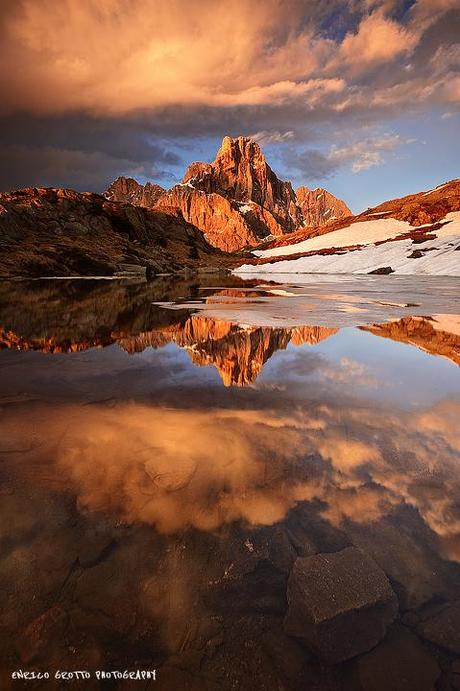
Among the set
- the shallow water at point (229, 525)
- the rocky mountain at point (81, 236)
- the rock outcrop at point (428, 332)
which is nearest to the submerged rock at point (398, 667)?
the shallow water at point (229, 525)

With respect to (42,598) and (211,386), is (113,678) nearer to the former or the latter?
(42,598)

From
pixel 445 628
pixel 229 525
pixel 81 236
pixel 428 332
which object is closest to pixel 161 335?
pixel 428 332

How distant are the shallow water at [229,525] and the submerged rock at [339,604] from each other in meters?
0.01

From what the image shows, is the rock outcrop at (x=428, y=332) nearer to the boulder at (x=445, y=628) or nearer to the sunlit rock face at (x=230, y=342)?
the sunlit rock face at (x=230, y=342)

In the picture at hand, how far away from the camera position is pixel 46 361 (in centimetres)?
784

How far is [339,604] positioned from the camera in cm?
233

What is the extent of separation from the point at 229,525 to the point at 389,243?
253ft

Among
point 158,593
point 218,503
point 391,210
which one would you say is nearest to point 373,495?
point 218,503

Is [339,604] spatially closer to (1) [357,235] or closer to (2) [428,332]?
(2) [428,332]

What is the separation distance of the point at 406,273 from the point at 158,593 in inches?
2481

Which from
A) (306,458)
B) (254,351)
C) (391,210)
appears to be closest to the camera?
(306,458)

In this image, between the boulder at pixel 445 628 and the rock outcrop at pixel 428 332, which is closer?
the boulder at pixel 445 628

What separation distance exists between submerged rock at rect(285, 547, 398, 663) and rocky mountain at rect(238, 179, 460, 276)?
55.9 meters

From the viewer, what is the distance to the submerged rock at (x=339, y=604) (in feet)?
6.94
